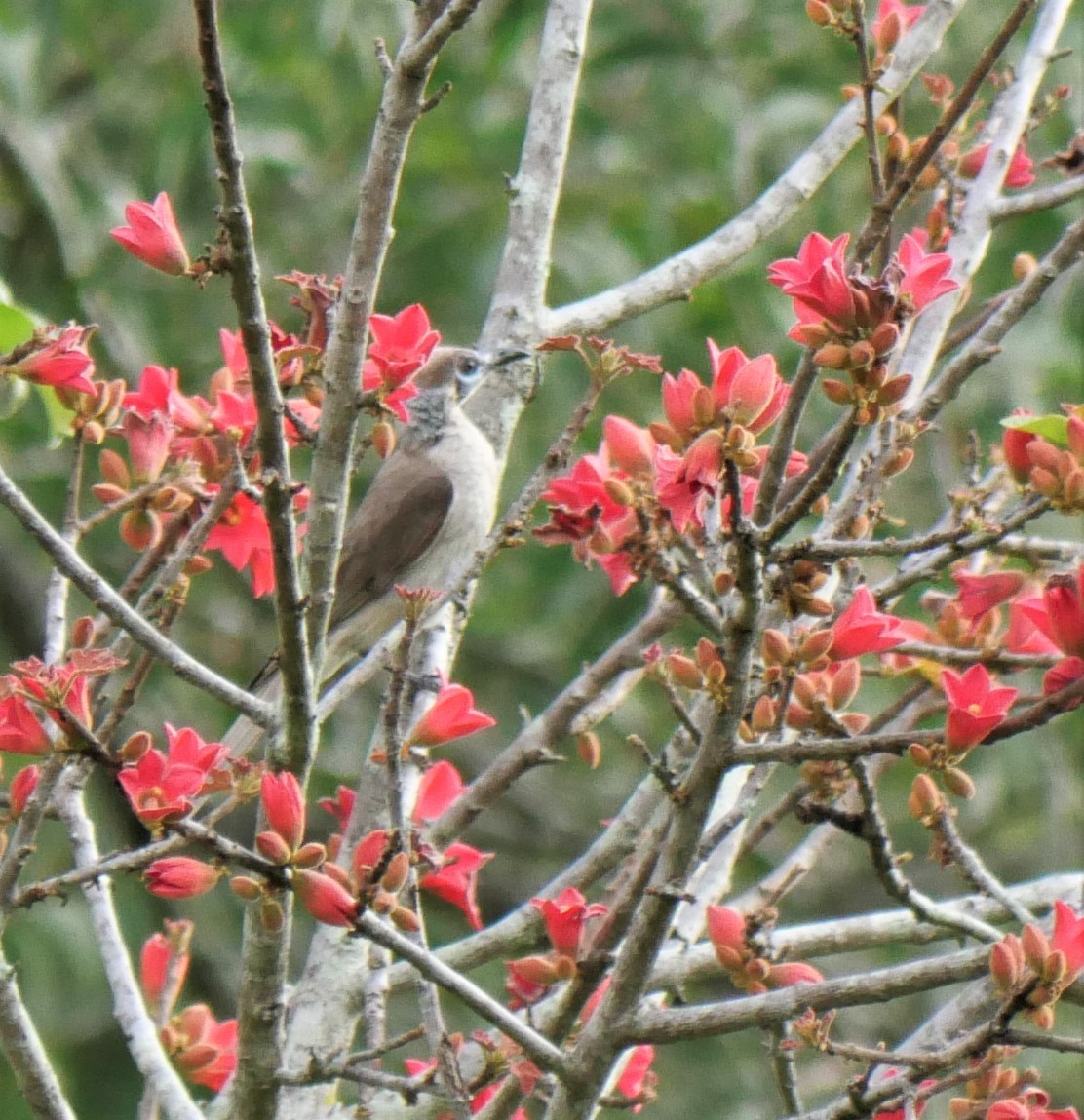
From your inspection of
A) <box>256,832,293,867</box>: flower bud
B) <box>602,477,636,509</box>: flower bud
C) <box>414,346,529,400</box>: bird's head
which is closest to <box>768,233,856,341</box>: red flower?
<box>602,477,636,509</box>: flower bud

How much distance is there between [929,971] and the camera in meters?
2.16

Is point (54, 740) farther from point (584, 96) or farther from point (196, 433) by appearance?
point (584, 96)

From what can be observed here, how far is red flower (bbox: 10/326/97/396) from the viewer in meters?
2.39

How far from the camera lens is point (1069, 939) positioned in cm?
206

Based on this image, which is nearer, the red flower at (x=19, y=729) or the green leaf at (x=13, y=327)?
the red flower at (x=19, y=729)

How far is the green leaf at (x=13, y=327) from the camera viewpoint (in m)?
2.41

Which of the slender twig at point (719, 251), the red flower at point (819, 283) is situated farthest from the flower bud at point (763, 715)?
the slender twig at point (719, 251)

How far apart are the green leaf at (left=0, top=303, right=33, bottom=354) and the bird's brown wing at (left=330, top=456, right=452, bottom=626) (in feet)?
9.93

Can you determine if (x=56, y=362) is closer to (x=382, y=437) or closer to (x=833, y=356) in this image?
(x=382, y=437)

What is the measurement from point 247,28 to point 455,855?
4165mm

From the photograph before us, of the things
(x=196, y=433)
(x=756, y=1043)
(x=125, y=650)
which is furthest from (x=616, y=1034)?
(x=756, y=1043)

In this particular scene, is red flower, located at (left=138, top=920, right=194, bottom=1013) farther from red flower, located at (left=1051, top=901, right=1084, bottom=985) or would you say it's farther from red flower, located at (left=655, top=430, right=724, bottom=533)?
red flower, located at (left=1051, top=901, right=1084, bottom=985)

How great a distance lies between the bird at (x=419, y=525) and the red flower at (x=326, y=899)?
3.29 metres

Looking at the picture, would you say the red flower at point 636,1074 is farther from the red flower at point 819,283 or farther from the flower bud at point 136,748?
the red flower at point 819,283
